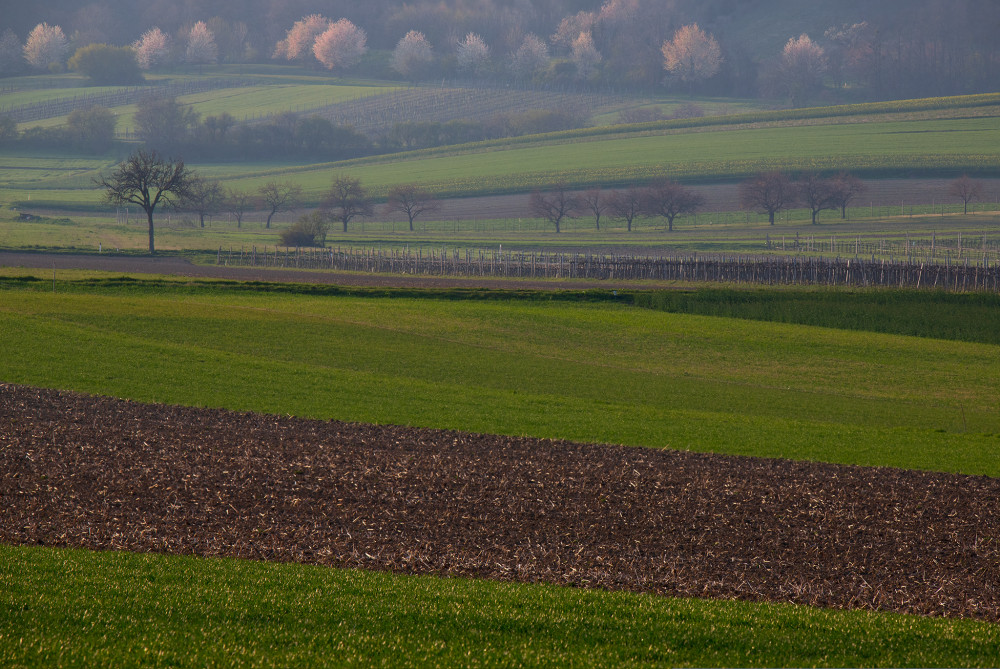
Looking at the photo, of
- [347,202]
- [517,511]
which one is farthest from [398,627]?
[347,202]

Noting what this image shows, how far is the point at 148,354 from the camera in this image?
115ft

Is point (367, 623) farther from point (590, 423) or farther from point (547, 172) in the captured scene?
point (547, 172)

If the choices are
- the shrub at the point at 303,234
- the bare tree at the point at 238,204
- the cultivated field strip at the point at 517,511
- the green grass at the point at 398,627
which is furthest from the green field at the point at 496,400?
the bare tree at the point at 238,204

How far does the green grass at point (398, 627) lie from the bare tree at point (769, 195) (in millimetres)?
134463

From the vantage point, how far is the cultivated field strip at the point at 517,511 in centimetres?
1455

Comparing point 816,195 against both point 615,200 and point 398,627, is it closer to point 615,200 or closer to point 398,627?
point 615,200

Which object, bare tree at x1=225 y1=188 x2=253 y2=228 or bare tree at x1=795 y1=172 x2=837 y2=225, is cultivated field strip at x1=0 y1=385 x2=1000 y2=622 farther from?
bare tree at x1=225 y1=188 x2=253 y2=228

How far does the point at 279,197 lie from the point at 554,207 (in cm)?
4518

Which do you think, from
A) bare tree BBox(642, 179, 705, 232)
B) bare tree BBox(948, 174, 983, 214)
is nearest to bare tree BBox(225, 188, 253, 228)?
bare tree BBox(642, 179, 705, 232)

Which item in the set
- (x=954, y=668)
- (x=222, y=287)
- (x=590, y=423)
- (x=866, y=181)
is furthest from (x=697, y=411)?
(x=866, y=181)

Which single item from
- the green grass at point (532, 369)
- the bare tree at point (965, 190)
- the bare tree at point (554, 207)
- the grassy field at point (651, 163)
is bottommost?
the green grass at point (532, 369)

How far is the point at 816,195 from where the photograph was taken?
140875mm

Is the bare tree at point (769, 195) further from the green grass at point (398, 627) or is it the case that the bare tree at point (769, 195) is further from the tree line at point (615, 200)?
the green grass at point (398, 627)

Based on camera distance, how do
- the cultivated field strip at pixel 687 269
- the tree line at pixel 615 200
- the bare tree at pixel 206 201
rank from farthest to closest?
the tree line at pixel 615 200 < the bare tree at pixel 206 201 < the cultivated field strip at pixel 687 269
